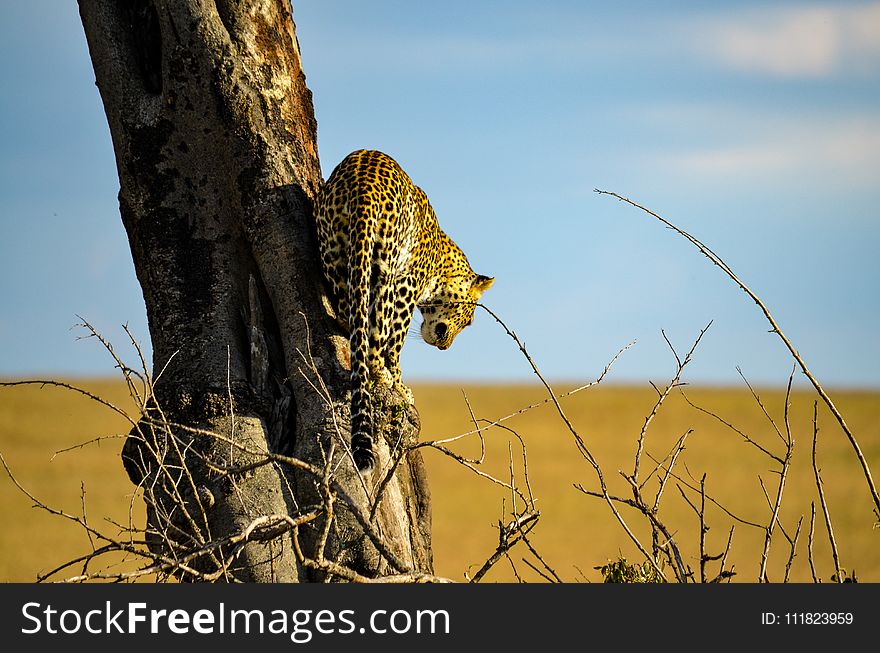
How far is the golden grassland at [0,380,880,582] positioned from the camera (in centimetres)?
2041

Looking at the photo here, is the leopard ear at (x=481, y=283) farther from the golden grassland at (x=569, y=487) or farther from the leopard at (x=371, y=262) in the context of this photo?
the golden grassland at (x=569, y=487)

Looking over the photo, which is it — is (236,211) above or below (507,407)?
below

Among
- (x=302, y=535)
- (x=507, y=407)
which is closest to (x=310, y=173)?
(x=302, y=535)

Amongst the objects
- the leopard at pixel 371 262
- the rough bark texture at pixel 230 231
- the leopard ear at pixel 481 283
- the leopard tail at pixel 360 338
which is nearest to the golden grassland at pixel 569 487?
the leopard ear at pixel 481 283

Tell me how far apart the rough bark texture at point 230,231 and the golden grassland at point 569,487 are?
330 inches

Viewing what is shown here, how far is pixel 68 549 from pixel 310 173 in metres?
16.3

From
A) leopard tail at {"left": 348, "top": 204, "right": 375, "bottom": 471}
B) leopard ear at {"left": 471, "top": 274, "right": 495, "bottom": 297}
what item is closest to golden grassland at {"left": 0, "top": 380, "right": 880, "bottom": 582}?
leopard ear at {"left": 471, "top": 274, "right": 495, "bottom": 297}

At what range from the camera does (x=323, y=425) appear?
17.5 ft

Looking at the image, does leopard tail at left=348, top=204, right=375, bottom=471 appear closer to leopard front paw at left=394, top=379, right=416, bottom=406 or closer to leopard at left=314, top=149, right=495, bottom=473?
leopard at left=314, top=149, right=495, bottom=473

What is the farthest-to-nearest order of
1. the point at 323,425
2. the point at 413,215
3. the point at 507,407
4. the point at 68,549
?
the point at 507,407 < the point at 68,549 < the point at 413,215 < the point at 323,425

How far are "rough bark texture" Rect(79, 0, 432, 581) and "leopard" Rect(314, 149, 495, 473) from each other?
11cm

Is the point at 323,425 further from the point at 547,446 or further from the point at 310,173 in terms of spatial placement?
the point at 547,446

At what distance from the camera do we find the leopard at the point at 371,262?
552 cm

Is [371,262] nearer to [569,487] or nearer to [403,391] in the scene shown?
[403,391]
